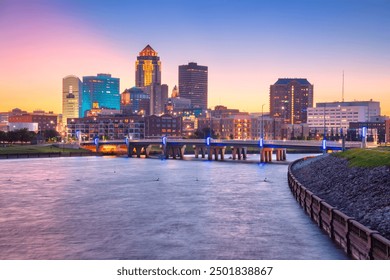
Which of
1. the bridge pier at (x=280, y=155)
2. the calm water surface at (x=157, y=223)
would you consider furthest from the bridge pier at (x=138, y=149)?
the calm water surface at (x=157, y=223)

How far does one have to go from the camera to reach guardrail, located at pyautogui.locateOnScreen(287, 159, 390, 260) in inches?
717

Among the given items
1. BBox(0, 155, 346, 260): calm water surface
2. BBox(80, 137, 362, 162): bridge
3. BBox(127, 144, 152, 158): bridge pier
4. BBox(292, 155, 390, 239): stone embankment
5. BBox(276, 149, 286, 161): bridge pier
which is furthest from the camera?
BBox(127, 144, 152, 158): bridge pier

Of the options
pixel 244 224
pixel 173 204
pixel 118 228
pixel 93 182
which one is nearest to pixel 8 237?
pixel 118 228

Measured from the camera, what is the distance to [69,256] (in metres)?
23.6

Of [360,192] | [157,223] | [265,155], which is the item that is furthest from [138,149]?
[360,192]

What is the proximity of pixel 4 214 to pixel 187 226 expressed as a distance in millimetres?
14838

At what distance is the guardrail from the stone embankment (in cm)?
136

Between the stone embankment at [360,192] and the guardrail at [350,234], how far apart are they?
4.45 ft

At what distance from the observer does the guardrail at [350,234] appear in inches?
717

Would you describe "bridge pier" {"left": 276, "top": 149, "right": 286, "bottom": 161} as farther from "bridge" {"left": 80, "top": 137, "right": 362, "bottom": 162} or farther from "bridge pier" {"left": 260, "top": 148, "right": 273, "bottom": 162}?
"bridge pier" {"left": 260, "top": 148, "right": 273, "bottom": 162}

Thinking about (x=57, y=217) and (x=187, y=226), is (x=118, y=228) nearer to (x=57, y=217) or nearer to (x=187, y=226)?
(x=187, y=226)

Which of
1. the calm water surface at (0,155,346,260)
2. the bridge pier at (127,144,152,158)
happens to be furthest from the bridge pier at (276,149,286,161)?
the calm water surface at (0,155,346,260)
